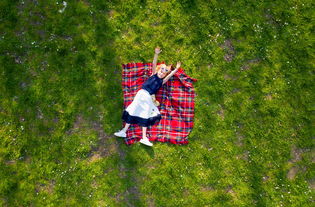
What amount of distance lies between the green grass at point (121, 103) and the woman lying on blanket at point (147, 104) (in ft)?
2.61

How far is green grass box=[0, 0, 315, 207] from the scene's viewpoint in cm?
837

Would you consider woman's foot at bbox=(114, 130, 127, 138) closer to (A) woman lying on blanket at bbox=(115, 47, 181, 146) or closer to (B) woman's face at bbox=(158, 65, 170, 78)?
(A) woman lying on blanket at bbox=(115, 47, 181, 146)

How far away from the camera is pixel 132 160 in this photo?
335 inches

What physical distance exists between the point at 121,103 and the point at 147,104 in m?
1.19

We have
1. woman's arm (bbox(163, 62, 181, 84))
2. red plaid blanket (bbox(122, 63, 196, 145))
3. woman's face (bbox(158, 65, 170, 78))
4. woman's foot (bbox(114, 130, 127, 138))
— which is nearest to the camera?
woman's face (bbox(158, 65, 170, 78))

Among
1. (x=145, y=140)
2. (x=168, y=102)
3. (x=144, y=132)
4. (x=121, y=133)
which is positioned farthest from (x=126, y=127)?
(x=168, y=102)

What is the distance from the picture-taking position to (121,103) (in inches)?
348

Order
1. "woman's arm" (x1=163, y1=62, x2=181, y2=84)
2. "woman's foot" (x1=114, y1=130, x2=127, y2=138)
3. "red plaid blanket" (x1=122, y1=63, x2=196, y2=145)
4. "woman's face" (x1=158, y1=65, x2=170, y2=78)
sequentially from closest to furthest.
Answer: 1. "woman's face" (x1=158, y1=65, x2=170, y2=78)
2. "woman's arm" (x1=163, y1=62, x2=181, y2=84)
3. "woman's foot" (x1=114, y1=130, x2=127, y2=138)
4. "red plaid blanket" (x1=122, y1=63, x2=196, y2=145)

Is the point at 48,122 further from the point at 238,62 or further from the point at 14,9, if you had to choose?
the point at 238,62

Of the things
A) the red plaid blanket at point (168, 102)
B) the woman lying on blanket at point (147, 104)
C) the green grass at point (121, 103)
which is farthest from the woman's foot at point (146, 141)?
the green grass at point (121, 103)

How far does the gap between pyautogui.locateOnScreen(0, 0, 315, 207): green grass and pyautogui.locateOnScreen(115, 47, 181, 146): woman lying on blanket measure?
0.79 m

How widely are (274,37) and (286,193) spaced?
5.66 meters

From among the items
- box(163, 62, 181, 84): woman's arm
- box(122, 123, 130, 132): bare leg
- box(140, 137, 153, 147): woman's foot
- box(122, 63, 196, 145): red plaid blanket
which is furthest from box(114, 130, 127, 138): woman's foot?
box(163, 62, 181, 84): woman's arm

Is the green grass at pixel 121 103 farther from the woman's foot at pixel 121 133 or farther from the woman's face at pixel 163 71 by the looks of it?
the woman's face at pixel 163 71
